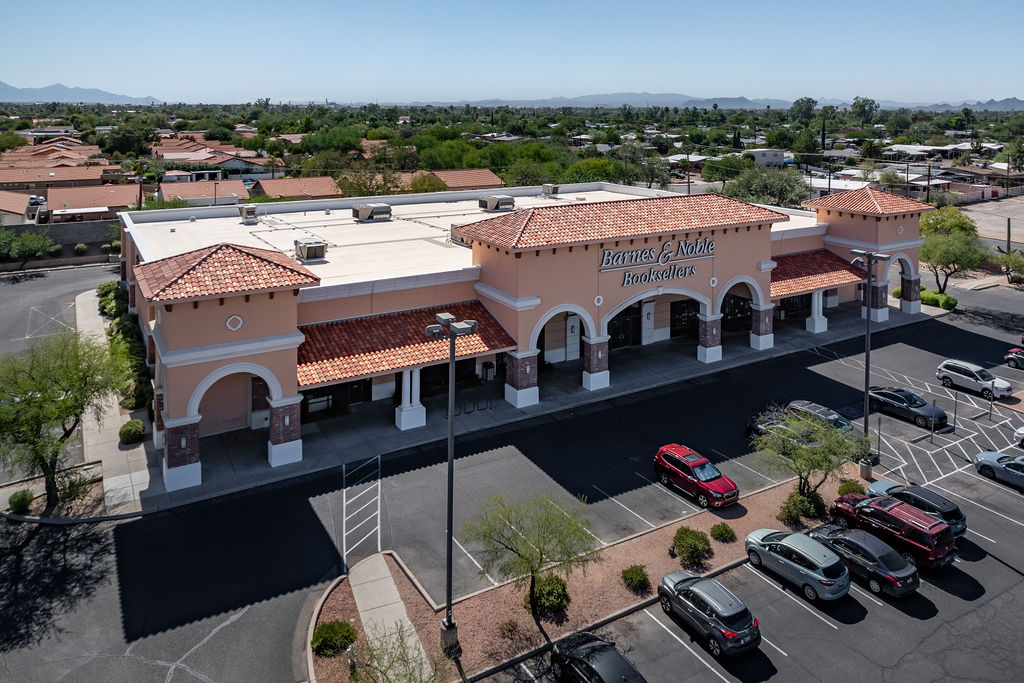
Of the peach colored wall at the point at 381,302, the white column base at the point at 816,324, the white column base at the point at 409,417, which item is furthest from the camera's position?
the white column base at the point at 816,324

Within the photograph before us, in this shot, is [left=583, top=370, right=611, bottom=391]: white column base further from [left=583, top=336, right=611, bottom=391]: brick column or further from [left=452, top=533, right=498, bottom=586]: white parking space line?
[left=452, top=533, right=498, bottom=586]: white parking space line

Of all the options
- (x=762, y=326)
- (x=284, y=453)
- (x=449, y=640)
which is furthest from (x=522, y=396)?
(x=449, y=640)

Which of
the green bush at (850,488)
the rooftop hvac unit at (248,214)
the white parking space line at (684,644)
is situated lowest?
the white parking space line at (684,644)

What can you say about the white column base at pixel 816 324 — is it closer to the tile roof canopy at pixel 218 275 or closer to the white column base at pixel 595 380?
the white column base at pixel 595 380

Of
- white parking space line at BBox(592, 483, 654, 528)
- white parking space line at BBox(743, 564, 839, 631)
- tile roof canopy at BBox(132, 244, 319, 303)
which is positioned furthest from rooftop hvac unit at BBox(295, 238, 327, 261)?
white parking space line at BBox(743, 564, 839, 631)

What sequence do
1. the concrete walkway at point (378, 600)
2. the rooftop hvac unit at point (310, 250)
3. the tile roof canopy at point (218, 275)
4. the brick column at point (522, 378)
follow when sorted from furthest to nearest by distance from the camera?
1. the rooftop hvac unit at point (310, 250)
2. the brick column at point (522, 378)
3. the tile roof canopy at point (218, 275)
4. the concrete walkway at point (378, 600)

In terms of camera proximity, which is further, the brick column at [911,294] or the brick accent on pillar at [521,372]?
the brick column at [911,294]

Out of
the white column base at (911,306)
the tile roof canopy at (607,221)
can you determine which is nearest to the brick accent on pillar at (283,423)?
the tile roof canopy at (607,221)

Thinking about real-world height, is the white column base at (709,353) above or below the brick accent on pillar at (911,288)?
below
